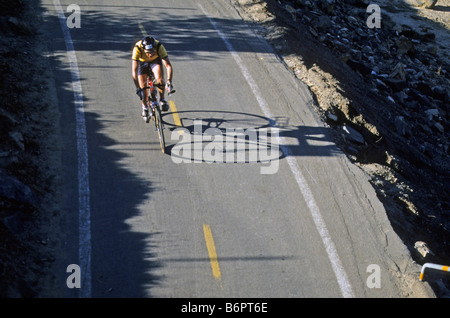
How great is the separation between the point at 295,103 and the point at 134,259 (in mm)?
6568

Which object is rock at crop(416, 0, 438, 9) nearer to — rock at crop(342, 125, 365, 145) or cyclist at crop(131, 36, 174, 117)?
rock at crop(342, 125, 365, 145)

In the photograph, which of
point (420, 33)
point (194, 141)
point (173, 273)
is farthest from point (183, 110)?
point (420, 33)

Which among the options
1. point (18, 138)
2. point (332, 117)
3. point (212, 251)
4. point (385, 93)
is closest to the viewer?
point (212, 251)

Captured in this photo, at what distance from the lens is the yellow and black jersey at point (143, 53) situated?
11250mm

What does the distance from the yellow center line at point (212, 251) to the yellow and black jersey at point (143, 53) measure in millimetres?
4111

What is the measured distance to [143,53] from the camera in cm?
1131

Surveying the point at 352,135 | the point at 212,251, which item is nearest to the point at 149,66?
the point at 212,251

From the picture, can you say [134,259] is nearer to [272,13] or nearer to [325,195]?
[325,195]

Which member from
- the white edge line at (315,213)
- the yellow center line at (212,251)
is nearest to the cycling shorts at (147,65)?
the white edge line at (315,213)

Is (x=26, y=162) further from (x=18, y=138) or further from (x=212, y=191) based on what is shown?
(x=212, y=191)

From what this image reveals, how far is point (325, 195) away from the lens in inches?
412

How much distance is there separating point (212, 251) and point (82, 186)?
3015 mm

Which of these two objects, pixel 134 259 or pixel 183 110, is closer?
pixel 134 259
